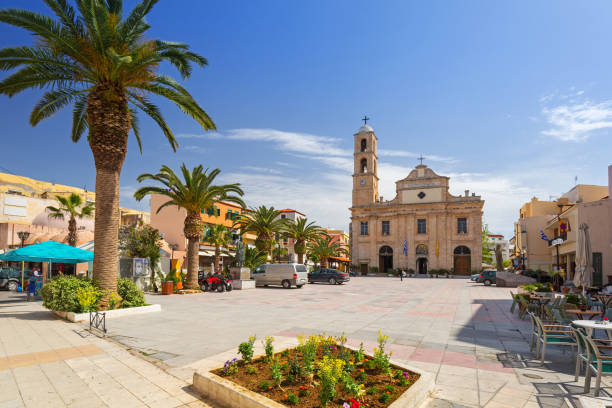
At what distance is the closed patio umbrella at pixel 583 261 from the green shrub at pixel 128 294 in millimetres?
17236

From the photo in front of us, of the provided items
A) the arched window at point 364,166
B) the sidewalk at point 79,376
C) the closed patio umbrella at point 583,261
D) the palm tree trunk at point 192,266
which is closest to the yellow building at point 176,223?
the palm tree trunk at point 192,266

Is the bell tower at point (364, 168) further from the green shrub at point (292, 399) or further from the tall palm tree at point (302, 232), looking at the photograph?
the green shrub at point (292, 399)

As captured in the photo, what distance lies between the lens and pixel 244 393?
4.32 meters

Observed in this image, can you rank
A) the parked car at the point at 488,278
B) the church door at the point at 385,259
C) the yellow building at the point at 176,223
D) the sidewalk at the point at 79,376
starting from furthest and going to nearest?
A: the church door at the point at 385,259
the yellow building at the point at 176,223
the parked car at the point at 488,278
the sidewalk at the point at 79,376

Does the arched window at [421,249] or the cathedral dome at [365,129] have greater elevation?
the cathedral dome at [365,129]

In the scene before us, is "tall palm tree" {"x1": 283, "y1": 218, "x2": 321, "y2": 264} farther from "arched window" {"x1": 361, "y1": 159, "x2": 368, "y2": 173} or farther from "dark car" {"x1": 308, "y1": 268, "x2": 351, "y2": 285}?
"arched window" {"x1": 361, "y1": 159, "x2": 368, "y2": 173}

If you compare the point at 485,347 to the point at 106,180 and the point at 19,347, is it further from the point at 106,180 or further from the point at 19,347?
the point at 106,180

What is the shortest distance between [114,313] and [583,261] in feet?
59.4

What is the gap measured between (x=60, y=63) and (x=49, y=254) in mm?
6748

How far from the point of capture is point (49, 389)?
5.05 metres

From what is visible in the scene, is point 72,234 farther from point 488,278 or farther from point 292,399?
point 488,278

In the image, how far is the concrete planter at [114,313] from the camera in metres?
10.3

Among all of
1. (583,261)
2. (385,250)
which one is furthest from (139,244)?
(385,250)

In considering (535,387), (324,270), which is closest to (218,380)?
(535,387)
